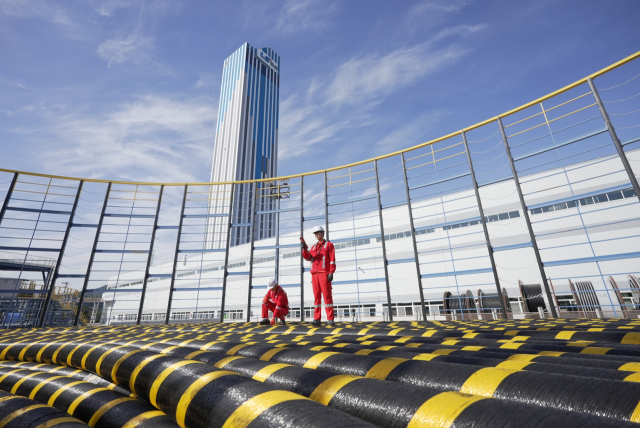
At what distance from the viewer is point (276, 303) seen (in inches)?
241

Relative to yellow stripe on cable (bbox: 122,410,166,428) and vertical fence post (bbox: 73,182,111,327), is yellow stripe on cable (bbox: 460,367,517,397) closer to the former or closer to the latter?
yellow stripe on cable (bbox: 122,410,166,428)

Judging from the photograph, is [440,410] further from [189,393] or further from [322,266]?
[322,266]

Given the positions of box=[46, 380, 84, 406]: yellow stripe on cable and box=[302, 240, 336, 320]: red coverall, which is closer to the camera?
box=[46, 380, 84, 406]: yellow stripe on cable

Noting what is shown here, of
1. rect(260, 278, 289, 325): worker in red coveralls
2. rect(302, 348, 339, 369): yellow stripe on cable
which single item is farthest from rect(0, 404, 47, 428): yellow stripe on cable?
rect(260, 278, 289, 325): worker in red coveralls

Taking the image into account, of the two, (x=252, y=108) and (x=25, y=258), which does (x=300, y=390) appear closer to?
(x=25, y=258)

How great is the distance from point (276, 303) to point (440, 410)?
5.69 m

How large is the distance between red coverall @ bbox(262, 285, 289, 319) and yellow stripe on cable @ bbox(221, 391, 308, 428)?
214 inches

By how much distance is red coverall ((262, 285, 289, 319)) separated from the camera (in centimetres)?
607

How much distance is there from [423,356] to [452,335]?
1515mm

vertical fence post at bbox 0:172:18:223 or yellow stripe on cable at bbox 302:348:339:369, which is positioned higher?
vertical fence post at bbox 0:172:18:223

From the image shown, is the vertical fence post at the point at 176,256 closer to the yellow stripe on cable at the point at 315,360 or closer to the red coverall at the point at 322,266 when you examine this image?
the red coverall at the point at 322,266

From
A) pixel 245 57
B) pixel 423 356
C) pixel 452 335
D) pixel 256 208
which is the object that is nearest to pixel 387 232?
pixel 256 208

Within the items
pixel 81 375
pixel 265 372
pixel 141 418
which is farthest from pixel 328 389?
pixel 81 375

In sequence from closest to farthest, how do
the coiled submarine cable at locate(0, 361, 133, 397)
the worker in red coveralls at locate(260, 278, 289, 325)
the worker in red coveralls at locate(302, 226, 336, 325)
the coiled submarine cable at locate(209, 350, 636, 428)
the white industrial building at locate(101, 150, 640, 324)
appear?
the coiled submarine cable at locate(209, 350, 636, 428) < the coiled submarine cable at locate(0, 361, 133, 397) < the worker in red coveralls at locate(302, 226, 336, 325) < the worker in red coveralls at locate(260, 278, 289, 325) < the white industrial building at locate(101, 150, 640, 324)
